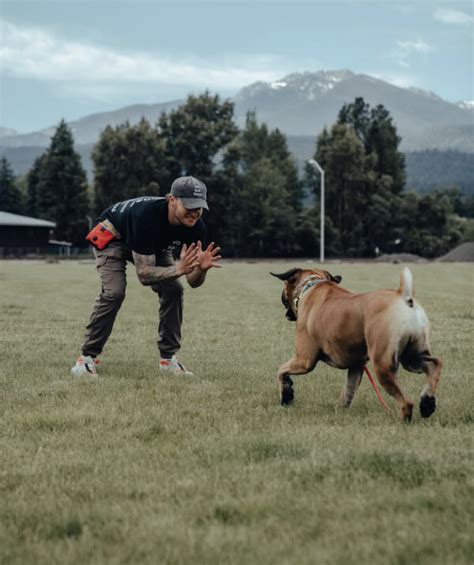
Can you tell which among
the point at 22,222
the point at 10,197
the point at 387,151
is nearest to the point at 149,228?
the point at 22,222

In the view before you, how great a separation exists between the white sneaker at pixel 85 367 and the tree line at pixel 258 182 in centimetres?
6083

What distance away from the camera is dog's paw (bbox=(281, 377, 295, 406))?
6.36 meters

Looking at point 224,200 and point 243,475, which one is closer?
point 243,475

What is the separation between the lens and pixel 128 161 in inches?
2813

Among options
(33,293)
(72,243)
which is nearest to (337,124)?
(72,243)

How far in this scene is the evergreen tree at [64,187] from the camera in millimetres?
82875

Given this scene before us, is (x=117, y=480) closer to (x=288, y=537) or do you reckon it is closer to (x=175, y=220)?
(x=288, y=537)

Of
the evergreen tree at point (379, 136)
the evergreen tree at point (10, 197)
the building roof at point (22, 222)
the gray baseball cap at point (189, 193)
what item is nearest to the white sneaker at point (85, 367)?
the gray baseball cap at point (189, 193)

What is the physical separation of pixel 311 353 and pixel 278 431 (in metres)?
0.92

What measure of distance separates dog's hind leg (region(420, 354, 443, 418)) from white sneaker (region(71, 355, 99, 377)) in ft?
12.7

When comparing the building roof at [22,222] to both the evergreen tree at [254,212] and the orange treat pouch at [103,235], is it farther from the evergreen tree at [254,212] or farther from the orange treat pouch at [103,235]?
the orange treat pouch at [103,235]

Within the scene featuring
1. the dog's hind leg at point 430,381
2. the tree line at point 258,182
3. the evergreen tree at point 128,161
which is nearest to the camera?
the dog's hind leg at point 430,381

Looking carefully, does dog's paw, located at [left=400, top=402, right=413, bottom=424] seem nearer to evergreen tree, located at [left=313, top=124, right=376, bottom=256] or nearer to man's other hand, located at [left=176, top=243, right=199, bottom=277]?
man's other hand, located at [left=176, top=243, right=199, bottom=277]

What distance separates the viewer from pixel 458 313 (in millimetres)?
15164
